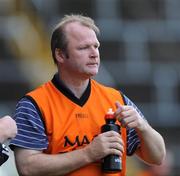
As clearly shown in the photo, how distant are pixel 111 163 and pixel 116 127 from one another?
0.19m

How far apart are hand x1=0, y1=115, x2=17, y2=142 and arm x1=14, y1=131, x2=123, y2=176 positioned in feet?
1.08

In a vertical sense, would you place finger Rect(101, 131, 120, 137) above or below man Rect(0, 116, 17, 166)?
below

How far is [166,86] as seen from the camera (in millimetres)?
12523

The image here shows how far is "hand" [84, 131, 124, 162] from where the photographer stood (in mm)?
4465

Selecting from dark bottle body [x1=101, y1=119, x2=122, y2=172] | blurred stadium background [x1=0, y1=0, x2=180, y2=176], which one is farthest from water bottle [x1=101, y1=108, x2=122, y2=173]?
blurred stadium background [x1=0, y1=0, x2=180, y2=176]

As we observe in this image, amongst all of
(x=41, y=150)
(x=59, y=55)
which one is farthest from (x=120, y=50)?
(x=41, y=150)

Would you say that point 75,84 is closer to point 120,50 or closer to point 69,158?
point 69,158

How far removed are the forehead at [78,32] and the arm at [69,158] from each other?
0.58 m

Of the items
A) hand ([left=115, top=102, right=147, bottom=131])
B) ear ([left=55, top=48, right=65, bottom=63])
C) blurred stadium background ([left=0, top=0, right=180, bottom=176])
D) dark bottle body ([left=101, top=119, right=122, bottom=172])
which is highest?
ear ([left=55, top=48, right=65, bottom=63])

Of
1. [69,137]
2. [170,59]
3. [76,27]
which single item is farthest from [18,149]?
[170,59]

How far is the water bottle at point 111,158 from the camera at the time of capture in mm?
4473

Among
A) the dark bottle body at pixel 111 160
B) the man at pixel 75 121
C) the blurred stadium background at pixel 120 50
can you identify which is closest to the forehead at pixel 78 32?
the man at pixel 75 121

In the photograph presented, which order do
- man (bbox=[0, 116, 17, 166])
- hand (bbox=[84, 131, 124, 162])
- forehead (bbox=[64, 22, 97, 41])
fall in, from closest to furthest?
man (bbox=[0, 116, 17, 166]) → hand (bbox=[84, 131, 124, 162]) → forehead (bbox=[64, 22, 97, 41])

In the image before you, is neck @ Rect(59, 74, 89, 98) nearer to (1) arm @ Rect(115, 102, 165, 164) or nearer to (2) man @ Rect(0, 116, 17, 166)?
(1) arm @ Rect(115, 102, 165, 164)
